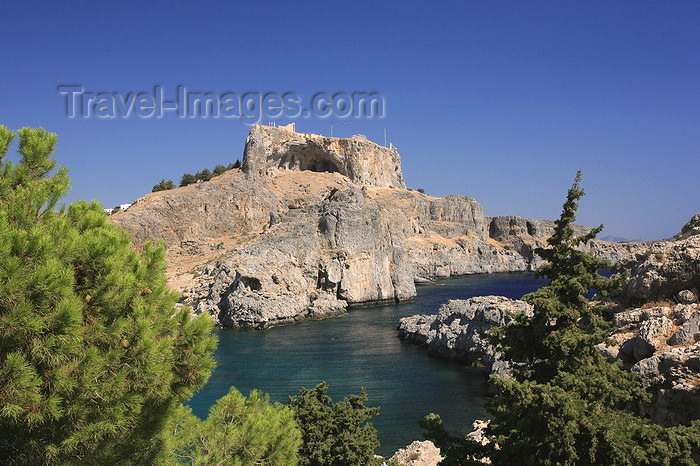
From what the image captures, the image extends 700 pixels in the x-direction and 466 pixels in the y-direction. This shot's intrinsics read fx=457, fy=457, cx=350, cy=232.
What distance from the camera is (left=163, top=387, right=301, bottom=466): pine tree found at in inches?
272

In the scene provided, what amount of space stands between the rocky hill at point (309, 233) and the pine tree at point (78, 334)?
130 feet

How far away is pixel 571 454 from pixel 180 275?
51.1 metres

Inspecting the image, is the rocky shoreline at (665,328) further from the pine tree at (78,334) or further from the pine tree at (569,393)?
the pine tree at (78,334)

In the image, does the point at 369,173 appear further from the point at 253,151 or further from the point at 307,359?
the point at 307,359

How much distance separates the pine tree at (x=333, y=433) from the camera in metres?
12.4

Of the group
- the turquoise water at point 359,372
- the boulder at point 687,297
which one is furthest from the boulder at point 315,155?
the boulder at point 687,297

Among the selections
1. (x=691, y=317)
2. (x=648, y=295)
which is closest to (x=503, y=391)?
(x=691, y=317)

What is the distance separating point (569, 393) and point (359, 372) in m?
22.4

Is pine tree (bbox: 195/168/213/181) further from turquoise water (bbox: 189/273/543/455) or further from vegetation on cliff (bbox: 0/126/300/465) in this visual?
vegetation on cliff (bbox: 0/126/300/465)

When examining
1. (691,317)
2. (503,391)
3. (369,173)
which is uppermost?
(369,173)

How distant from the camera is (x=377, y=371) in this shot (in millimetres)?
29547

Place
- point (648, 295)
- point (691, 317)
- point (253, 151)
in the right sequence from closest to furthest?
point (691, 317) < point (648, 295) < point (253, 151)

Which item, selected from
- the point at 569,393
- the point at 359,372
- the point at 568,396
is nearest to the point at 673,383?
the point at 569,393

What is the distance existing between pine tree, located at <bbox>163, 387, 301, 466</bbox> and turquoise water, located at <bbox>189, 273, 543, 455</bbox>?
11369 millimetres
